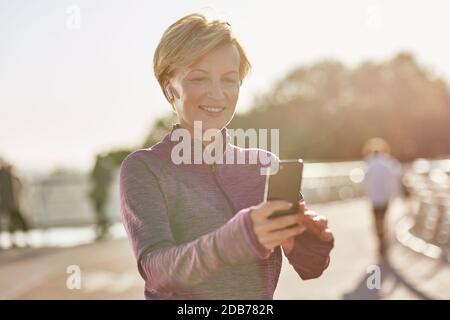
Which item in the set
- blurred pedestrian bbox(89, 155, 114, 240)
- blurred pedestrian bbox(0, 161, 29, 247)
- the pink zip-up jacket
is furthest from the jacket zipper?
blurred pedestrian bbox(89, 155, 114, 240)

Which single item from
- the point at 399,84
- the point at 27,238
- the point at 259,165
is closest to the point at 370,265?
the point at 27,238

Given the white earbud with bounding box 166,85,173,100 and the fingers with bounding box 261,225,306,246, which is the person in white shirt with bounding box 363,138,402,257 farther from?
the fingers with bounding box 261,225,306,246

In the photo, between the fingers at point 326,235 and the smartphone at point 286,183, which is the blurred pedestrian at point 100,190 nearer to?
the fingers at point 326,235

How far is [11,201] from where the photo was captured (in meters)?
14.8

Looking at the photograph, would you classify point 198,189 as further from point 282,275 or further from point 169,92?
point 282,275

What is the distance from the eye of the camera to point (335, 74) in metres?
65.5

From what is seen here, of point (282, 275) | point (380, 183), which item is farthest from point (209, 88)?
point (380, 183)

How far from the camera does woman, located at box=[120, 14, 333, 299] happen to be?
1871 mm

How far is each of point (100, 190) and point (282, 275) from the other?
22.7ft

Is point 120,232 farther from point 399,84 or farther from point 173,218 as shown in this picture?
point 399,84

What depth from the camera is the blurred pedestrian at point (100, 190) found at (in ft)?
52.8

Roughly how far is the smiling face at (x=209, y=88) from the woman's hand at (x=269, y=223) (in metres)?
0.53

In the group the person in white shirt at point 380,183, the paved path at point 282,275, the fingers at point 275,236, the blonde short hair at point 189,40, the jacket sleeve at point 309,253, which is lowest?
the paved path at point 282,275

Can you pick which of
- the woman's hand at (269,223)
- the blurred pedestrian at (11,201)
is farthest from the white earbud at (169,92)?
the blurred pedestrian at (11,201)
